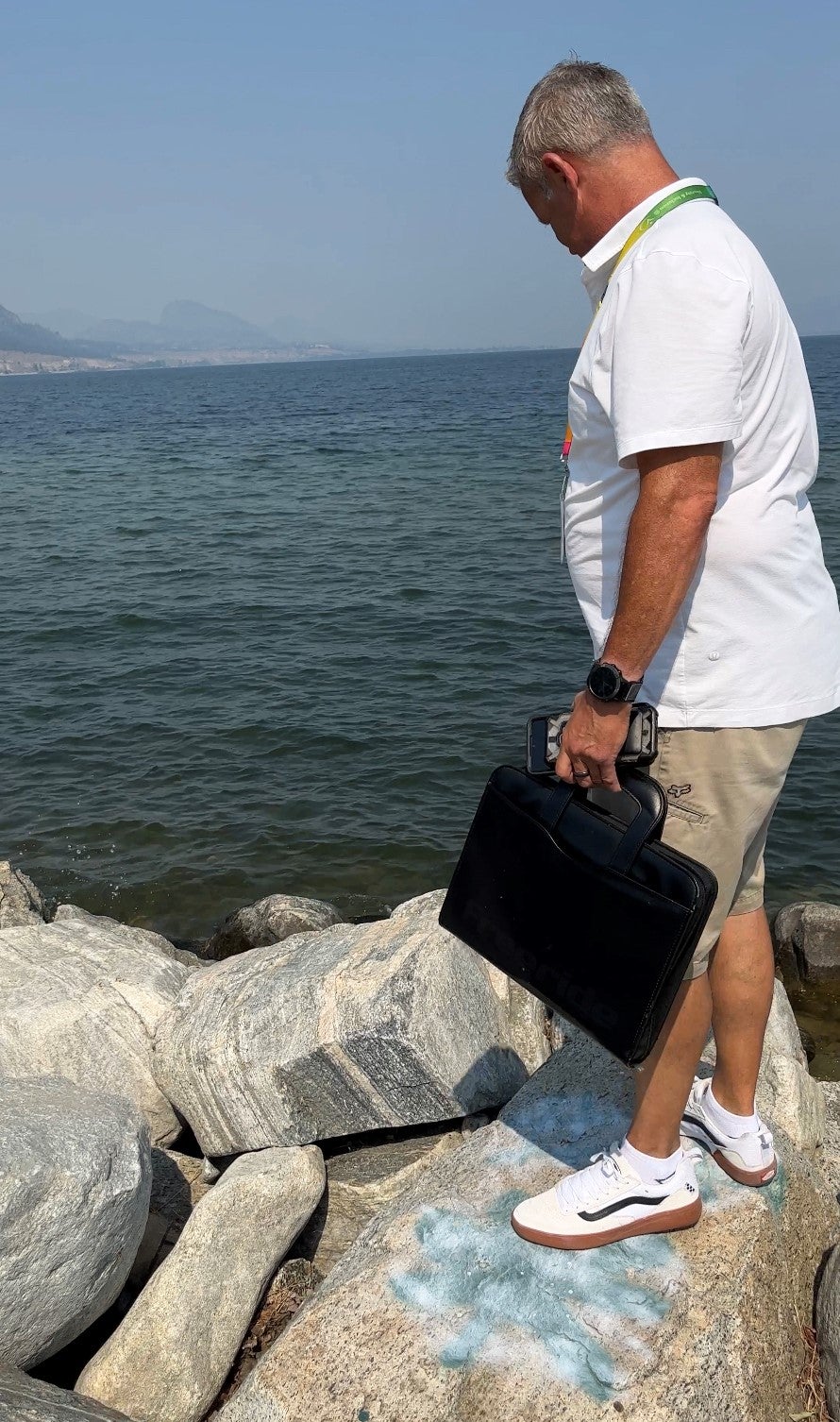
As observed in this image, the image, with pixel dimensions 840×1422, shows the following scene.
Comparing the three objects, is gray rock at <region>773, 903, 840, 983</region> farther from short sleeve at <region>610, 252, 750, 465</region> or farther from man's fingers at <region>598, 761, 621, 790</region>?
short sleeve at <region>610, 252, 750, 465</region>

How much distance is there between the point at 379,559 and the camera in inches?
797

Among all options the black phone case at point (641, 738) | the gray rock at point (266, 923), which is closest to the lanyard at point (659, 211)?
the black phone case at point (641, 738)

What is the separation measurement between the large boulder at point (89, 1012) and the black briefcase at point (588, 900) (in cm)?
227

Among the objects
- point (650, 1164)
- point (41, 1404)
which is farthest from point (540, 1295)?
point (41, 1404)

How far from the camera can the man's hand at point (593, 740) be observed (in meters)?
2.68

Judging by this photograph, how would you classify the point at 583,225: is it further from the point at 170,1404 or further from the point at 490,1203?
the point at 170,1404

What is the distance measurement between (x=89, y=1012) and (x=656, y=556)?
138 inches

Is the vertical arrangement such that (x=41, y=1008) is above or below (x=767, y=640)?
below

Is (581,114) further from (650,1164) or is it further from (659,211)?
(650,1164)

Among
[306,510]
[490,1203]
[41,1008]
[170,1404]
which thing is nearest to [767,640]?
[490,1203]

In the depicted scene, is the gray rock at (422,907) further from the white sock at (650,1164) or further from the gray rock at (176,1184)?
the white sock at (650,1164)

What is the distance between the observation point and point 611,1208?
3158mm

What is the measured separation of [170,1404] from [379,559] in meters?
17.5

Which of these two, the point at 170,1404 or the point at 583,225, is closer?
the point at 583,225
